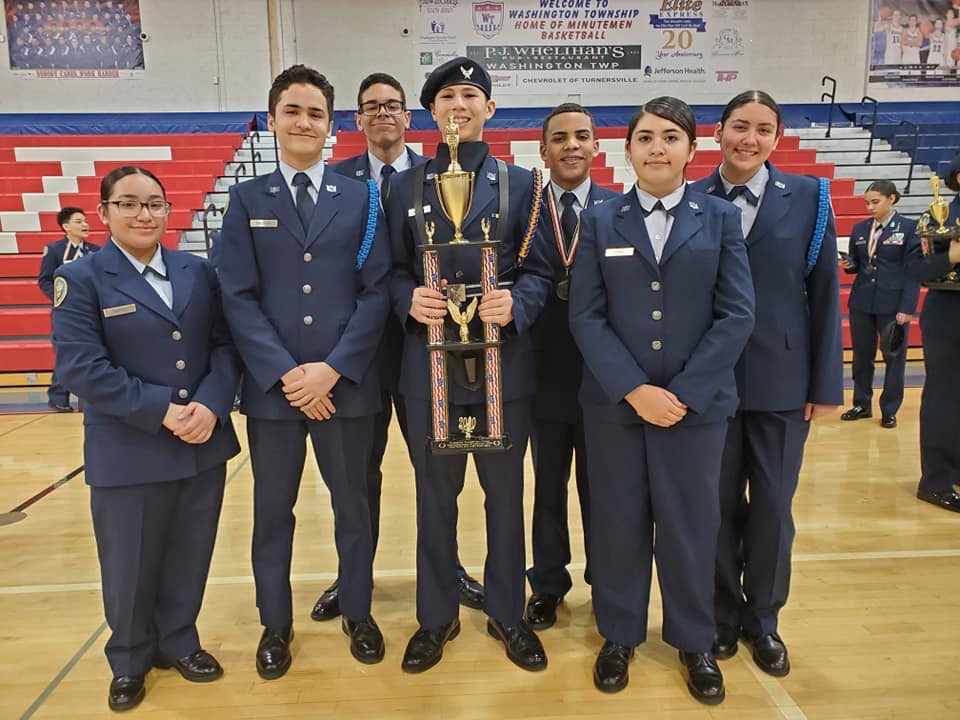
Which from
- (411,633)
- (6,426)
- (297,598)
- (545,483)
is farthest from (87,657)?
(6,426)

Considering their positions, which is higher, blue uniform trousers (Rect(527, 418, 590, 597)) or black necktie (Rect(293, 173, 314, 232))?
black necktie (Rect(293, 173, 314, 232))

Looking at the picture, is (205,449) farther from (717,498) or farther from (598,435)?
(717,498)

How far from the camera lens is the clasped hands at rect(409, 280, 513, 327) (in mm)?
1923

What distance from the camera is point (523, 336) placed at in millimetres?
2113

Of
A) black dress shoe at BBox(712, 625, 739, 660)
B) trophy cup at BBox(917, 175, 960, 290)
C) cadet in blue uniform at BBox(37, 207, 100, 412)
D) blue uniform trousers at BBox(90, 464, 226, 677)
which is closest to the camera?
blue uniform trousers at BBox(90, 464, 226, 677)

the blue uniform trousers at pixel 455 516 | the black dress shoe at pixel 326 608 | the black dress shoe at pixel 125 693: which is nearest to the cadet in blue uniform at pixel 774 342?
the blue uniform trousers at pixel 455 516

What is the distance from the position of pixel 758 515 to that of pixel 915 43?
1201 cm

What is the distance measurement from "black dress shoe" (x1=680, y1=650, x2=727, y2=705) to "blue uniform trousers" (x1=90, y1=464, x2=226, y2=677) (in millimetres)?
1480

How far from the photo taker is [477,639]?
2.36m

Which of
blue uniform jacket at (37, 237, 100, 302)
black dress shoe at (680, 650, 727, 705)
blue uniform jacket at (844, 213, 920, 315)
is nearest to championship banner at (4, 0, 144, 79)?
blue uniform jacket at (37, 237, 100, 302)

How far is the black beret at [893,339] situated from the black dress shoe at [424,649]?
4.15 m

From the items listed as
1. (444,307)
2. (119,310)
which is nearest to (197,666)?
(119,310)

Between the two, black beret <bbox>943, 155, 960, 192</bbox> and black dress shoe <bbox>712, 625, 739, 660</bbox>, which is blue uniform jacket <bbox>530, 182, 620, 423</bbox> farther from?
black beret <bbox>943, 155, 960, 192</bbox>

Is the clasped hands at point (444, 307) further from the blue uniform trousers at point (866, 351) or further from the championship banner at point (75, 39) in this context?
the championship banner at point (75, 39)
